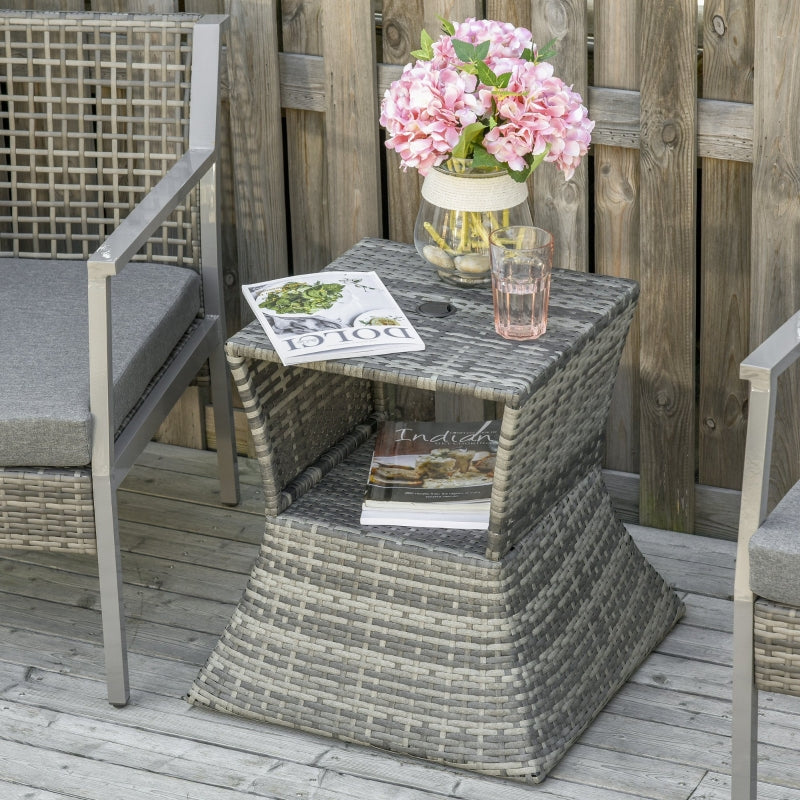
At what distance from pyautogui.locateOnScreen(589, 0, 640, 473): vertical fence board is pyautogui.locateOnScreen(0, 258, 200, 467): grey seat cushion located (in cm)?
72

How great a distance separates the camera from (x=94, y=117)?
2.49 meters

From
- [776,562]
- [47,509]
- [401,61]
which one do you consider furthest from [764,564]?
[401,61]

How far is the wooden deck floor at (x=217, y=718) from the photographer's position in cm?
197

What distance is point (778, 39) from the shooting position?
6.90 ft

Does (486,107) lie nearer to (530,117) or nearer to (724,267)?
(530,117)

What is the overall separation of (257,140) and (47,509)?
874 millimetres

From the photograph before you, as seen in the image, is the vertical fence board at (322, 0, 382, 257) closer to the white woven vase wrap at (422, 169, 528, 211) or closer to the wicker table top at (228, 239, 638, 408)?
the wicker table top at (228, 239, 638, 408)

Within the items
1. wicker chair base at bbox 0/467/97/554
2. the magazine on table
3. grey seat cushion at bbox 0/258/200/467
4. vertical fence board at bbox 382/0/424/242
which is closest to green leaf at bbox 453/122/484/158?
the magazine on table

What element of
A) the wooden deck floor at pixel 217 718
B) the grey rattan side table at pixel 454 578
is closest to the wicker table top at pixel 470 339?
the grey rattan side table at pixel 454 578

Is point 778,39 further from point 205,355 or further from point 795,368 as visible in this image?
point 205,355

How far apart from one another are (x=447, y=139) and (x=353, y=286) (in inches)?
11.2

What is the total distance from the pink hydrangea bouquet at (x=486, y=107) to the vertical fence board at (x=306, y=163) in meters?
0.54

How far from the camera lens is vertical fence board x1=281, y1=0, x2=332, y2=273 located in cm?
246

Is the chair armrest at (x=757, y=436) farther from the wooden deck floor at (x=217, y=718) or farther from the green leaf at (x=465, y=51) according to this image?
the green leaf at (x=465, y=51)
